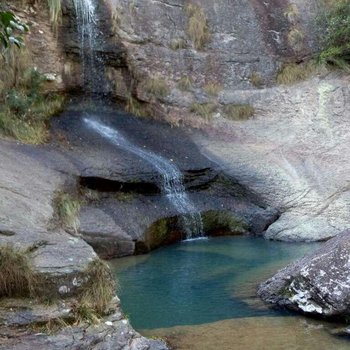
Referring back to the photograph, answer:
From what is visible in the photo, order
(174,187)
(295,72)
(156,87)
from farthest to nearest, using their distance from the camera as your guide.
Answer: (295,72) → (156,87) → (174,187)

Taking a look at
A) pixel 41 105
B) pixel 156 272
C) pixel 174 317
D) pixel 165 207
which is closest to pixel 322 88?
pixel 165 207

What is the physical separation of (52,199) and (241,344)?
18.2 ft

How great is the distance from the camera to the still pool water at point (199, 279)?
7598 millimetres

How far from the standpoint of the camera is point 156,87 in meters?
16.9

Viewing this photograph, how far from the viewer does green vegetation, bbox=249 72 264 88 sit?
1789 centimetres

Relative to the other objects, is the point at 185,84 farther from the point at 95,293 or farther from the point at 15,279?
the point at 15,279

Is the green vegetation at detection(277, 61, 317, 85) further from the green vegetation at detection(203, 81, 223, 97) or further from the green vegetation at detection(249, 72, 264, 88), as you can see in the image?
the green vegetation at detection(203, 81, 223, 97)

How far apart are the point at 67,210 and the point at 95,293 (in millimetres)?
4778

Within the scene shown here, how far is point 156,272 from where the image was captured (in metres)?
10.1

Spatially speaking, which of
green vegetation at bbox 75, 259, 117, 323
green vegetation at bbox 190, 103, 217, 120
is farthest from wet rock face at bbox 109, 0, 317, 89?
green vegetation at bbox 75, 259, 117, 323

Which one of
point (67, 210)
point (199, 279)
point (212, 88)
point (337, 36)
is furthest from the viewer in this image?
point (337, 36)

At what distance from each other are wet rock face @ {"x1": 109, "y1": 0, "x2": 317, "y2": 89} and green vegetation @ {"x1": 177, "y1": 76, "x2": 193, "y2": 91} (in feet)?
0.48

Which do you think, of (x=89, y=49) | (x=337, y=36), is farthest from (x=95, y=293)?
(x=337, y=36)

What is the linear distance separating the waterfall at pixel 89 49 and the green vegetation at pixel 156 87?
135 cm
